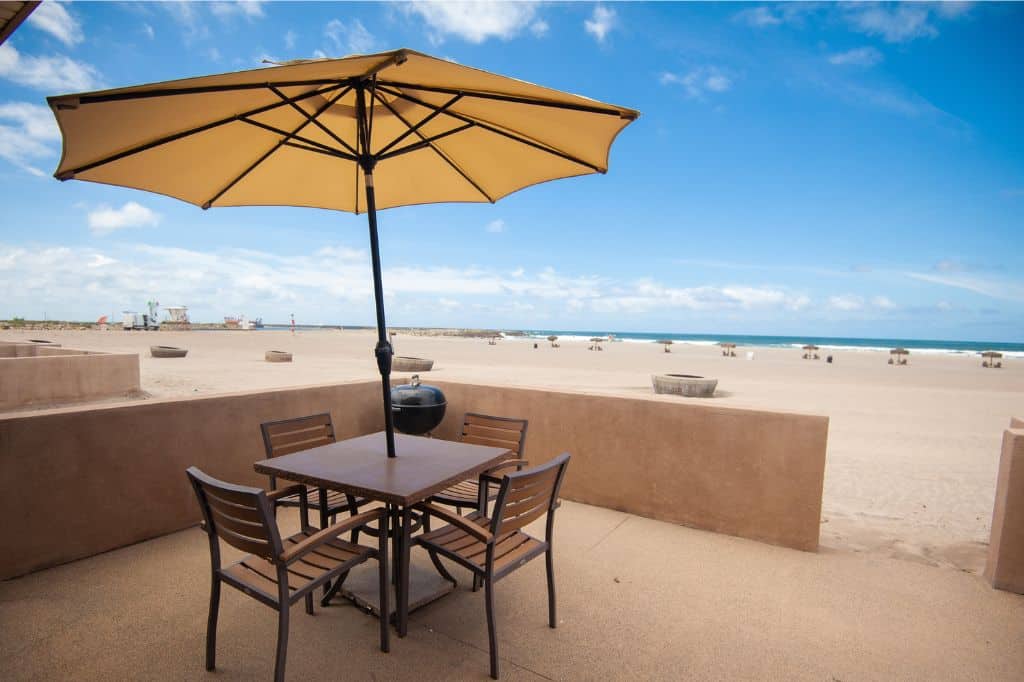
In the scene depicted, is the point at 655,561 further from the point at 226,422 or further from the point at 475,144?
the point at 226,422

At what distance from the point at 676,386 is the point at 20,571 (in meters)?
10.6

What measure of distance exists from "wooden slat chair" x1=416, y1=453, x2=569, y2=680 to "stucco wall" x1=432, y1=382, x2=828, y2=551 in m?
1.78

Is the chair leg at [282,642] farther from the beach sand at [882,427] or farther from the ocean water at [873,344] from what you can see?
the ocean water at [873,344]

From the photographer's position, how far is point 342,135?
3.30 m

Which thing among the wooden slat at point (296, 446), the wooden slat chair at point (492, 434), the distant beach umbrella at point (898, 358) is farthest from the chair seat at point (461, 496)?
the distant beach umbrella at point (898, 358)

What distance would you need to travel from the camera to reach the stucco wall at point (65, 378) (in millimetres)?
8383

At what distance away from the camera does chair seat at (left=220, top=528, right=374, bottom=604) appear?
6.86 ft

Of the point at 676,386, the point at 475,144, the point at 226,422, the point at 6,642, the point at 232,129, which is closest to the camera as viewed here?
the point at 6,642

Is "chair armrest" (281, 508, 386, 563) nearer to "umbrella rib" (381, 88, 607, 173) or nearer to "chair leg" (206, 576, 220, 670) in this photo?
"chair leg" (206, 576, 220, 670)

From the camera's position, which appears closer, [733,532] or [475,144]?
[475,144]

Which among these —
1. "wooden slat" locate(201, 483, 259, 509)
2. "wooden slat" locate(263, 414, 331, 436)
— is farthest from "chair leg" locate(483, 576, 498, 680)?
"wooden slat" locate(263, 414, 331, 436)

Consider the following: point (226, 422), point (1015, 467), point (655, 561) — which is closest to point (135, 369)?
point (226, 422)

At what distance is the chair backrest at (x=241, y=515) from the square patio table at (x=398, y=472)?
0.45 m

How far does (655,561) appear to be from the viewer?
3.48 m
